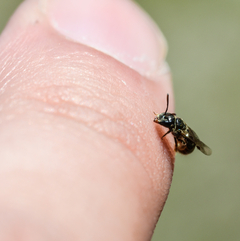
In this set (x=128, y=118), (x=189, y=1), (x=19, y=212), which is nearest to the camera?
(x=19, y=212)

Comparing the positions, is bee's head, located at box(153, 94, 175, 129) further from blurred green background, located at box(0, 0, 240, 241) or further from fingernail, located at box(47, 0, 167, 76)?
blurred green background, located at box(0, 0, 240, 241)

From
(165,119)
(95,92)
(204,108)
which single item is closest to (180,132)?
(165,119)

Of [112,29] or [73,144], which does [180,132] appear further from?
[73,144]

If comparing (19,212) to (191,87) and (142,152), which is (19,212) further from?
(191,87)

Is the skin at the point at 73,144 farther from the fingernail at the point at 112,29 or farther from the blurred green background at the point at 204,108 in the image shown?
the blurred green background at the point at 204,108

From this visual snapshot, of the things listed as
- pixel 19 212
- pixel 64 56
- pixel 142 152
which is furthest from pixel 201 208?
pixel 19 212
